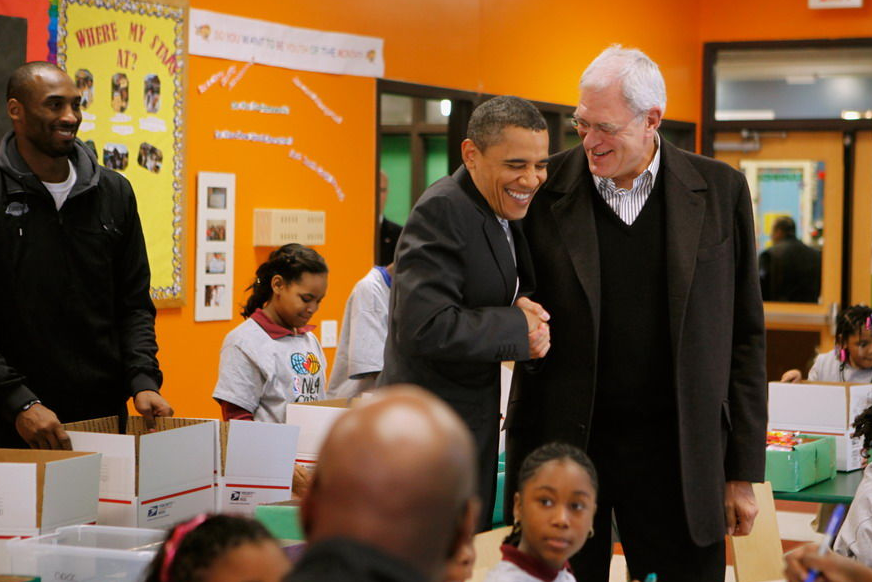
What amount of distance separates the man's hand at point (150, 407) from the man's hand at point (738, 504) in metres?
1.43

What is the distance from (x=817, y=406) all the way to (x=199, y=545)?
12.1ft

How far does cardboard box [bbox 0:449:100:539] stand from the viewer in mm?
2373

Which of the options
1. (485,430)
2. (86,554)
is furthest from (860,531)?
(86,554)

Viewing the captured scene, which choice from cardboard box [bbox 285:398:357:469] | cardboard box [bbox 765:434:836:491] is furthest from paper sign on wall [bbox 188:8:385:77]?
cardboard box [bbox 765:434:836:491]

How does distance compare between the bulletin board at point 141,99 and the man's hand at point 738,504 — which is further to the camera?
the bulletin board at point 141,99

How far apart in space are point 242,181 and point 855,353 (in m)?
3.18

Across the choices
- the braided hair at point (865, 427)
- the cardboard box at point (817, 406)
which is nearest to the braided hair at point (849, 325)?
the cardboard box at point (817, 406)

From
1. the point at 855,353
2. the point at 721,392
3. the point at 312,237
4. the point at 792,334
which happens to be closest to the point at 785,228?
the point at 792,334

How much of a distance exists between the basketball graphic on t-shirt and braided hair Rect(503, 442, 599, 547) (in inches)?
60.4

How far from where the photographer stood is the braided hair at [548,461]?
2369 mm

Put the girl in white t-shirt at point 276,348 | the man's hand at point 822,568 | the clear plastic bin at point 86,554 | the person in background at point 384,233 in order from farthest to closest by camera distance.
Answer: the person in background at point 384,233, the girl in white t-shirt at point 276,348, the clear plastic bin at point 86,554, the man's hand at point 822,568

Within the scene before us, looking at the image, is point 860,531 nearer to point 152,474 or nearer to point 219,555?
point 152,474

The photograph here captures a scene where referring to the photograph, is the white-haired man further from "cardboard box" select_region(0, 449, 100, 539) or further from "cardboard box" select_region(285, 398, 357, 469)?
"cardboard box" select_region(0, 449, 100, 539)

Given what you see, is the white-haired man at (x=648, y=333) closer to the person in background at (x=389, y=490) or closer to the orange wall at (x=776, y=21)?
the person in background at (x=389, y=490)
